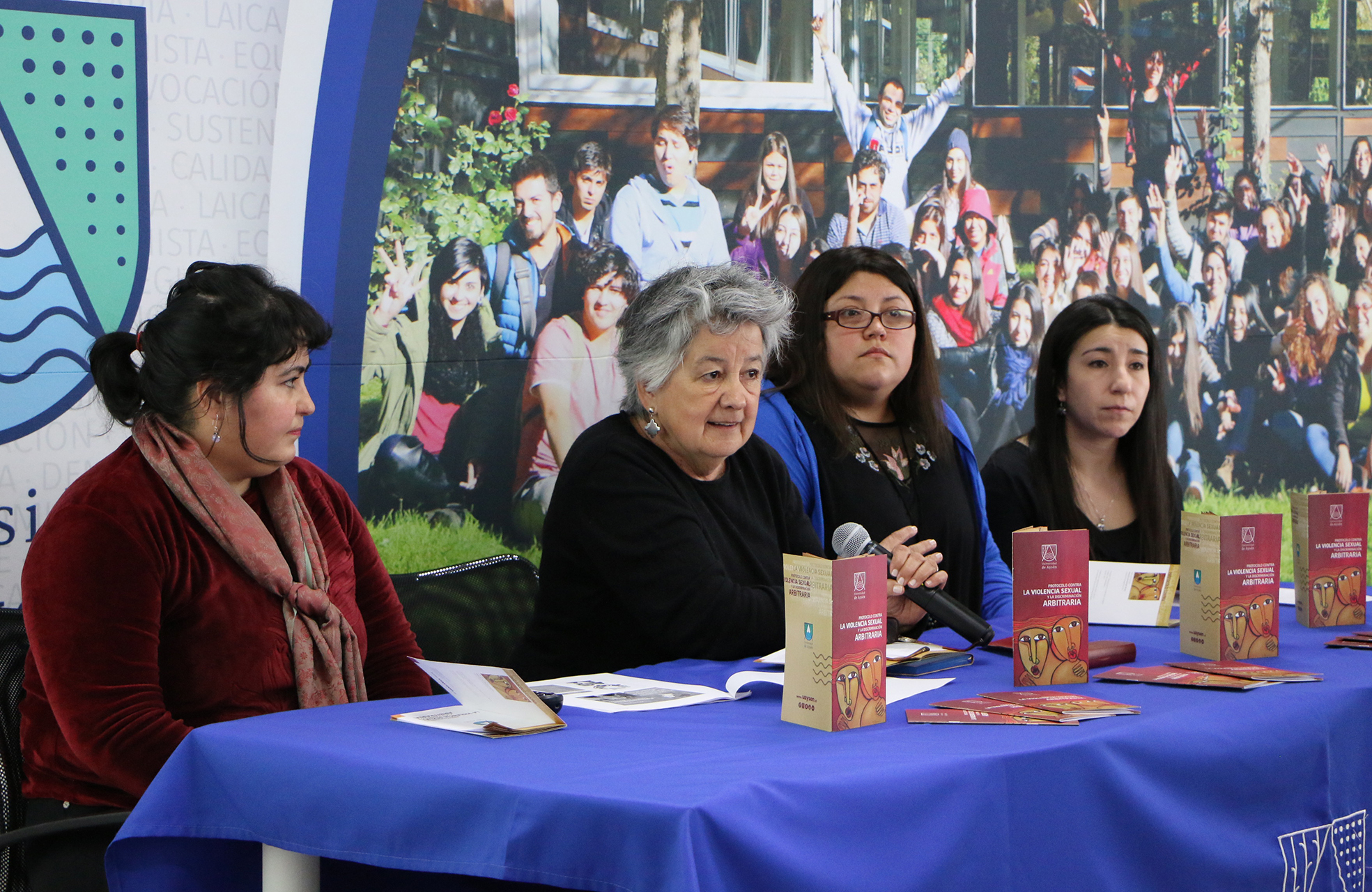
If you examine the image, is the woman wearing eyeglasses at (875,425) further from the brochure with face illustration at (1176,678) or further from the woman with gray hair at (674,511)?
the brochure with face illustration at (1176,678)

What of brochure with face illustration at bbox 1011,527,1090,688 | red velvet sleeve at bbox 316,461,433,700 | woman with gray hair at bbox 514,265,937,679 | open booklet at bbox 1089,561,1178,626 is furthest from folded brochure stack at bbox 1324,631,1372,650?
red velvet sleeve at bbox 316,461,433,700

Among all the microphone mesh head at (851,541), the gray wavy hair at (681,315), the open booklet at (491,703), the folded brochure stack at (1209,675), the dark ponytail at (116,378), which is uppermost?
the gray wavy hair at (681,315)

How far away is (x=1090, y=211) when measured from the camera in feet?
14.1

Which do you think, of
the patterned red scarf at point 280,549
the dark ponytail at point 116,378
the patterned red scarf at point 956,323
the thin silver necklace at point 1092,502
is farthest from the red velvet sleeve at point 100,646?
the patterned red scarf at point 956,323

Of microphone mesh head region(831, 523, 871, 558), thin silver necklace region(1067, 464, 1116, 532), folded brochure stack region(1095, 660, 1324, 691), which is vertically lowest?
folded brochure stack region(1095, 660, 1324, 691)

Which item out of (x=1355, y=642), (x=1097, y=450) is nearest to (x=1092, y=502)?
(x=1097, y=450)

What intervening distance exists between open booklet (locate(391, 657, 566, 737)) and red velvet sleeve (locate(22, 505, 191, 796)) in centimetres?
49

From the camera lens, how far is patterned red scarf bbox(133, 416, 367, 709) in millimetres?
1990

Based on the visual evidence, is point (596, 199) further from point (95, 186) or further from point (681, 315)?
point (95, 186)

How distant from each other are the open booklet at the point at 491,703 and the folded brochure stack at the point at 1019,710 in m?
0.47

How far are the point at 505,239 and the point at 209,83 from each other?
2.52ft

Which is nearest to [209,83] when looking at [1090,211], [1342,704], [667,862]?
[667,862]

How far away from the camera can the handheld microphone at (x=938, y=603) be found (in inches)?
79.9

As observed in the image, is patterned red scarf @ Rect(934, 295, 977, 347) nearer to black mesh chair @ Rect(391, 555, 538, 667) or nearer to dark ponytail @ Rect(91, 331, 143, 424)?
black mesh chair @ Rect(391, 555, 538, 667)
